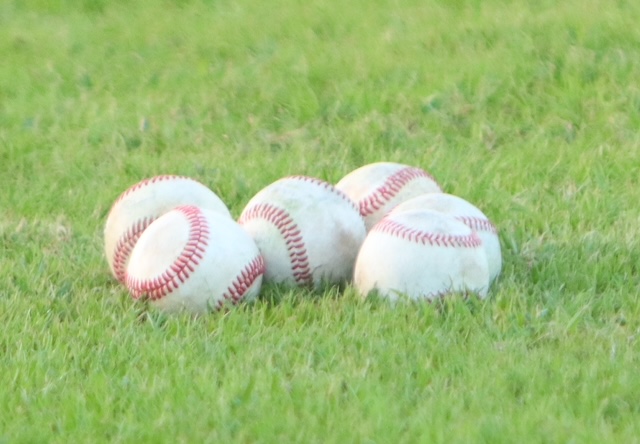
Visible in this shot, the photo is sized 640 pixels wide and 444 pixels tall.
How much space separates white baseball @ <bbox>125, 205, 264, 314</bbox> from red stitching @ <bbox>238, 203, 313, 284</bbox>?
0.17m

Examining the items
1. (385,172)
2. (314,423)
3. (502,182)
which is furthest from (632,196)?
(314,423)

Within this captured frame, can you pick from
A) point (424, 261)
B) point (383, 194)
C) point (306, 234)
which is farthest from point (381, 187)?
point (424, 261)

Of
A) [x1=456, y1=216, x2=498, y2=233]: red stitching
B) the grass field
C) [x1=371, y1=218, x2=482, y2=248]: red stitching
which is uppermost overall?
[x1=371, y1=218, x2=482, y2=248]: red stitching

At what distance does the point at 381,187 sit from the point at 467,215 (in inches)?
18.5

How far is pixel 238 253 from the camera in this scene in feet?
15.1

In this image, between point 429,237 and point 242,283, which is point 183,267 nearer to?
point 242,283

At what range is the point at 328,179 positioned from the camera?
21.3ft

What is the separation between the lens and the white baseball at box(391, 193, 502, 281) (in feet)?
16.0

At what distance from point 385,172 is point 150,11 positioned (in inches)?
224

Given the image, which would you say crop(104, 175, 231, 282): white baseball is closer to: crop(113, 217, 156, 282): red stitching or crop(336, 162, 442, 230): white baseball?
crop(113, 217, 156, 282): red stitching

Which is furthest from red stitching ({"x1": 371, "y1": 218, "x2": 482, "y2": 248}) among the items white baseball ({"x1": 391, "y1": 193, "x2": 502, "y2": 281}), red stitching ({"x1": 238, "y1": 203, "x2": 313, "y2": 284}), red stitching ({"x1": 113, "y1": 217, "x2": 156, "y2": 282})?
red stitching ({"x1": 113, "y1": 217, "x2": 156, "y2": 282})

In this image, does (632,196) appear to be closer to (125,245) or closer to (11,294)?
(125,245)

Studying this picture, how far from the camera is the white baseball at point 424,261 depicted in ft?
15.0

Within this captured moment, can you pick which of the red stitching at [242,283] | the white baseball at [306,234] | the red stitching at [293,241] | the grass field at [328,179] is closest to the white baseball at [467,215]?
the grass field at [328,179]
